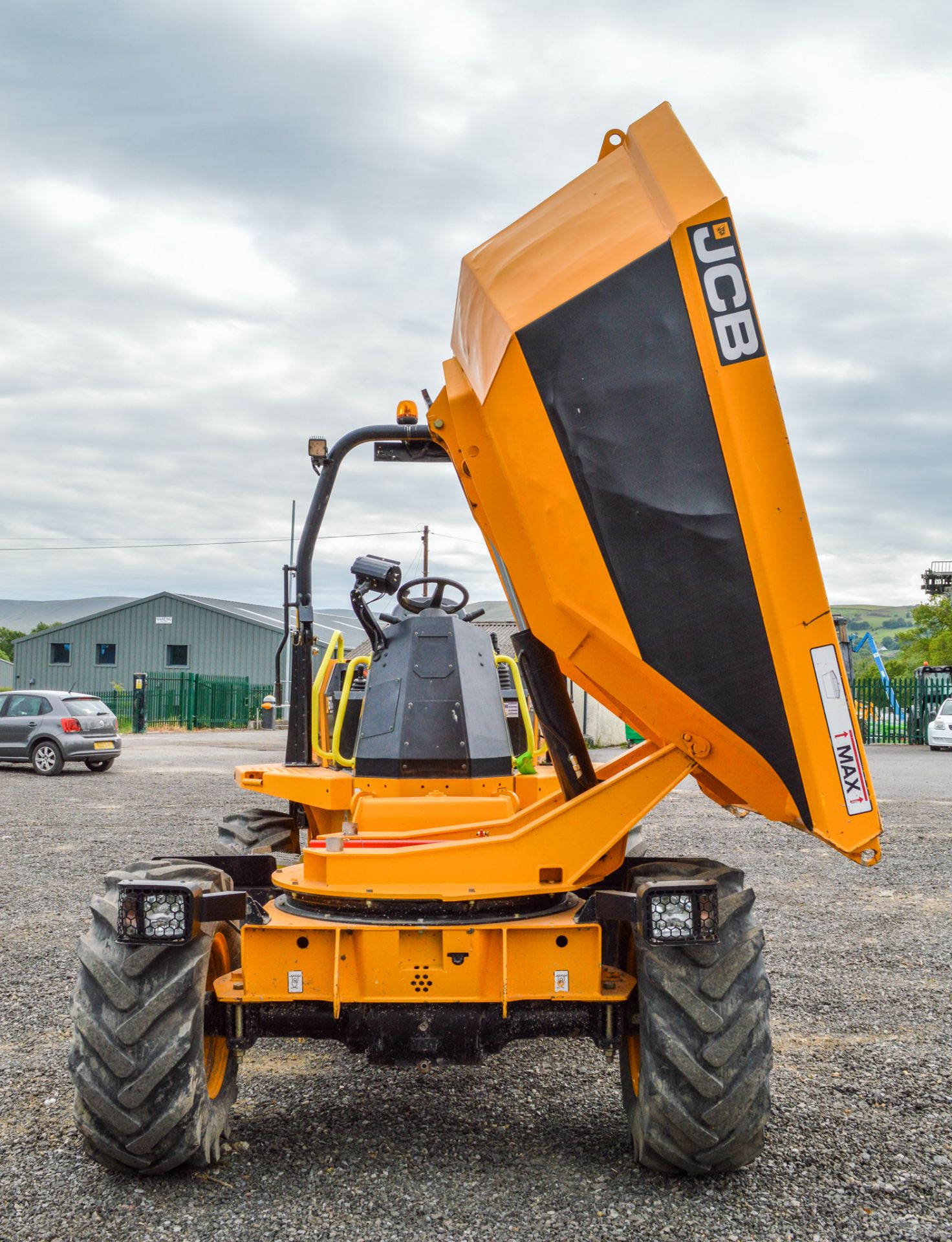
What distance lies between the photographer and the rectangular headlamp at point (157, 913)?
3447 millimetres

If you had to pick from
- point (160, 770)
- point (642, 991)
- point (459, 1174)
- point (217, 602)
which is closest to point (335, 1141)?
point (459, 1174)

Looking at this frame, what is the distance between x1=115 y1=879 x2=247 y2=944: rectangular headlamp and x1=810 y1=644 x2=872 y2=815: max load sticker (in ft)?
6.72

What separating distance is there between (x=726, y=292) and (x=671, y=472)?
55 centimetres

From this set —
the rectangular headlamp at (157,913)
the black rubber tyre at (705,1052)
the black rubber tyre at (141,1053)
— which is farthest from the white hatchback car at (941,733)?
the rectangular headlamp at (157,913)

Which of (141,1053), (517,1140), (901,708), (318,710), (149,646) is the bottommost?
(517,1140)

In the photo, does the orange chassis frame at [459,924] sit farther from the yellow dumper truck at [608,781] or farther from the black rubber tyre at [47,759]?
the black rubber tyre at [47,759]

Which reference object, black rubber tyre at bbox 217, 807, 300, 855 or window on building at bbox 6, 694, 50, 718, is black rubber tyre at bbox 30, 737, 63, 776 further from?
black rubber tyre at bbox 217, 807, 300, 855

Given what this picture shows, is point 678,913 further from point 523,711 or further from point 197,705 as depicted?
point 197,705

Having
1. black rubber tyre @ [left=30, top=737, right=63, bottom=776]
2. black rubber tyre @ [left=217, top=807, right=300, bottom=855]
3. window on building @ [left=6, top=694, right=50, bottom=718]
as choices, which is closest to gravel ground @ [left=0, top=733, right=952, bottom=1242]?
black rubber tyre @ [left=217, top=807, right=300, bottom=855]

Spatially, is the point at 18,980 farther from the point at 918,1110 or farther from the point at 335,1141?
the point at 918,1110

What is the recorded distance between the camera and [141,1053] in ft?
11.2

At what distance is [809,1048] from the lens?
5.03 metres

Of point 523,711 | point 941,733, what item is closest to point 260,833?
point 523,711

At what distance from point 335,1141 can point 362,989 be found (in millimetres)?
799
